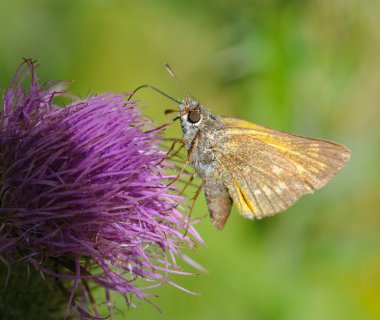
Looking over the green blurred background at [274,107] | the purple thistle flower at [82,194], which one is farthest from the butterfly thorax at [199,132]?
the green blurred background at [274,107]

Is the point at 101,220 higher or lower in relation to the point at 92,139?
lower

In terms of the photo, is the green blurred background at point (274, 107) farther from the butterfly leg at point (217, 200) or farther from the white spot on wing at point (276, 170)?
the white spot on wing at point (276, 170)

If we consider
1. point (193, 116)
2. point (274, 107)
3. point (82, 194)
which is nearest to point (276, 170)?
point (193, 116)

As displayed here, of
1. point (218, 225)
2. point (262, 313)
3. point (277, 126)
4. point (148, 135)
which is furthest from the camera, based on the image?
point (277, 126)

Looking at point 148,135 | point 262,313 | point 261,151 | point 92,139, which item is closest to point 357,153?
point 262,313

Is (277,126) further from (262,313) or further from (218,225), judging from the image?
(218,225)
